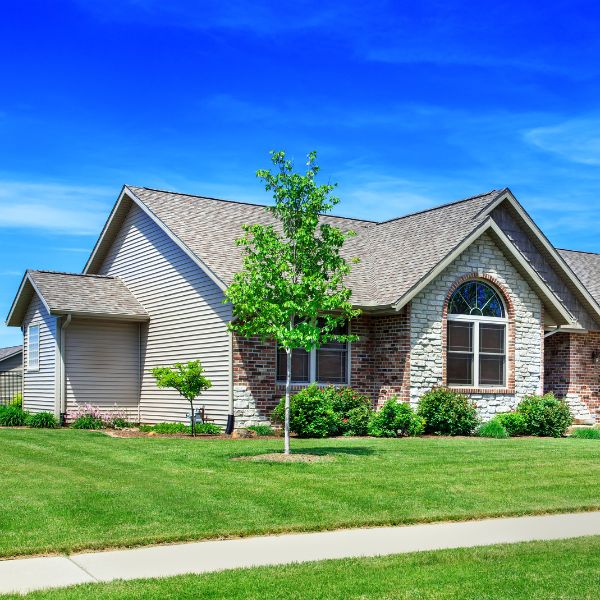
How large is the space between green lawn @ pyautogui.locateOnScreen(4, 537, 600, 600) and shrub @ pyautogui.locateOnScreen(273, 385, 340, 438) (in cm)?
1222

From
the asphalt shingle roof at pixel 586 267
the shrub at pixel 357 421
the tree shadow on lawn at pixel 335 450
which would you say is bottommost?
the tree shadow on lawn at pixel 335 450

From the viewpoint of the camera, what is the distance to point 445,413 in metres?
23.2

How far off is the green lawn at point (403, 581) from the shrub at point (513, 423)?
1532cm

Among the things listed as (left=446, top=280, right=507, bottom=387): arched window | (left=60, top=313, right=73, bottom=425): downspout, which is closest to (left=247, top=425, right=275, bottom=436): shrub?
(left=446, top=280, right=507, bottom=387): arched window

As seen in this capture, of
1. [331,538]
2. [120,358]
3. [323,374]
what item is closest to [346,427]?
[323,374]

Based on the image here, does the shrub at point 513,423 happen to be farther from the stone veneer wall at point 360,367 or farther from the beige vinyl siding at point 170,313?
the beige vinyl siding at point 170,313

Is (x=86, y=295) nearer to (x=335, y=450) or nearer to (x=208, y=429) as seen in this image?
(x=208, y=429)

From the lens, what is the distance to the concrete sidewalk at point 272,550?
8.06 metres

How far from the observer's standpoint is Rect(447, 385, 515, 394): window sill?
24219 mm

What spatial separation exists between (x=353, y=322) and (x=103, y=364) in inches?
304

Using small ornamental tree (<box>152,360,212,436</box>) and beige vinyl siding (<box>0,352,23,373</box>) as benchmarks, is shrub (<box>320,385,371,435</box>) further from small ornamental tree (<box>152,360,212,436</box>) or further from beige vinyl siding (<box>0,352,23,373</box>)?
beige vinyl siding (<box>0,352,23,373</box>)

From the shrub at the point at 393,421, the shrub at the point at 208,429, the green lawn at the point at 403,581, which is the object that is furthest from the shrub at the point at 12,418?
the green lawn at the point at 403,581

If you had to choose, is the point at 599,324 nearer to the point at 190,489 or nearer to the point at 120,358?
the point at 120,358

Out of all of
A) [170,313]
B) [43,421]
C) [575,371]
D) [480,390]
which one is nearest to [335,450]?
[480,390]
